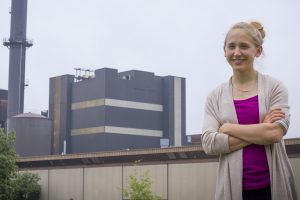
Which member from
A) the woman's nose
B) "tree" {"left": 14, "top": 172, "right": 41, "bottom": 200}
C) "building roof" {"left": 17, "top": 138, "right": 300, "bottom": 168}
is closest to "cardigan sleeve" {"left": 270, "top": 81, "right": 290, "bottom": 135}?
the woman's nose

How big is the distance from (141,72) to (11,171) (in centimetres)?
3838

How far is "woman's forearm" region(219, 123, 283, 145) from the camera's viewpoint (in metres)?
2.34

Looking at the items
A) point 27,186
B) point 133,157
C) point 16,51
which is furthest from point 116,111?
point 133,157

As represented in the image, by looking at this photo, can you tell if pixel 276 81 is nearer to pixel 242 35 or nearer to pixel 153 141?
pixel 242 35

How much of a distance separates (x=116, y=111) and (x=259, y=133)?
6612 cm

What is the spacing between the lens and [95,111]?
223 ft

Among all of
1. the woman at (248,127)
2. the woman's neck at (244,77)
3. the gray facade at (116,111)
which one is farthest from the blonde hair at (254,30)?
the gray facade at (116,111)

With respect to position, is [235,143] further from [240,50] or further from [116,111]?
[116,111]

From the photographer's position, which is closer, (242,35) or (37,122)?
(242,35)

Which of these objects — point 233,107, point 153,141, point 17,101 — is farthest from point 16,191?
point 233,107

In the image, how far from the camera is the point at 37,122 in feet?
213

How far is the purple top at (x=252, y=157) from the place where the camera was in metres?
2.34

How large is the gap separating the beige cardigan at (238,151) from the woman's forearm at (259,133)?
39 millimetres

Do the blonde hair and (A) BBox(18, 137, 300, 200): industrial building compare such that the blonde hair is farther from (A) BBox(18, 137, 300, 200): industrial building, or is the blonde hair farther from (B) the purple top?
(A) BBox(18, 137, 300, 200): industrial building
